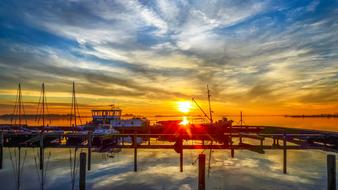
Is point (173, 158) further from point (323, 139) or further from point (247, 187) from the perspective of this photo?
point (323, 139)

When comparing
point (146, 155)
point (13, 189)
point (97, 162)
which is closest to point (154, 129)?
point (146, 155)

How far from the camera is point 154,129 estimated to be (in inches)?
2434

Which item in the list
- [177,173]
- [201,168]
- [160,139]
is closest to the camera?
[201,168]

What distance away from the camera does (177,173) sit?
28594mm

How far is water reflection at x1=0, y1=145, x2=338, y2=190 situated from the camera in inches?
958

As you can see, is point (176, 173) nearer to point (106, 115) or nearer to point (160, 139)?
point (160, 139)

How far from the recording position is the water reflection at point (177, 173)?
79.8 feet

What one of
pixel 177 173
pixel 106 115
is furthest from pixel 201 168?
pixel 106 115

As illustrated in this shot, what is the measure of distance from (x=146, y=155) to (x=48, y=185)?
1783 cm

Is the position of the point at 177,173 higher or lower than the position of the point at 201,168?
lower

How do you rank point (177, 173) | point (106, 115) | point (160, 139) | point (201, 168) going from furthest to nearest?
point (106, 115)
point (160, 139)
point (177, 173)
point (201, 168)

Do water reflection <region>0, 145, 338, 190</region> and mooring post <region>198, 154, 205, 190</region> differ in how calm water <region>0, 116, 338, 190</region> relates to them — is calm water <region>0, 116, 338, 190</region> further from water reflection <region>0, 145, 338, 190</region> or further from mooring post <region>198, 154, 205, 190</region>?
mooring post <region>198, 154, 205, 190</region>

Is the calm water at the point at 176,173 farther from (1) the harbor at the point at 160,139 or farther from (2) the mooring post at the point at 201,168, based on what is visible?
(2) the mooring post at the point at 201,168

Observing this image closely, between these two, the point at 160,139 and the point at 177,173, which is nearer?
the point at 177,173
